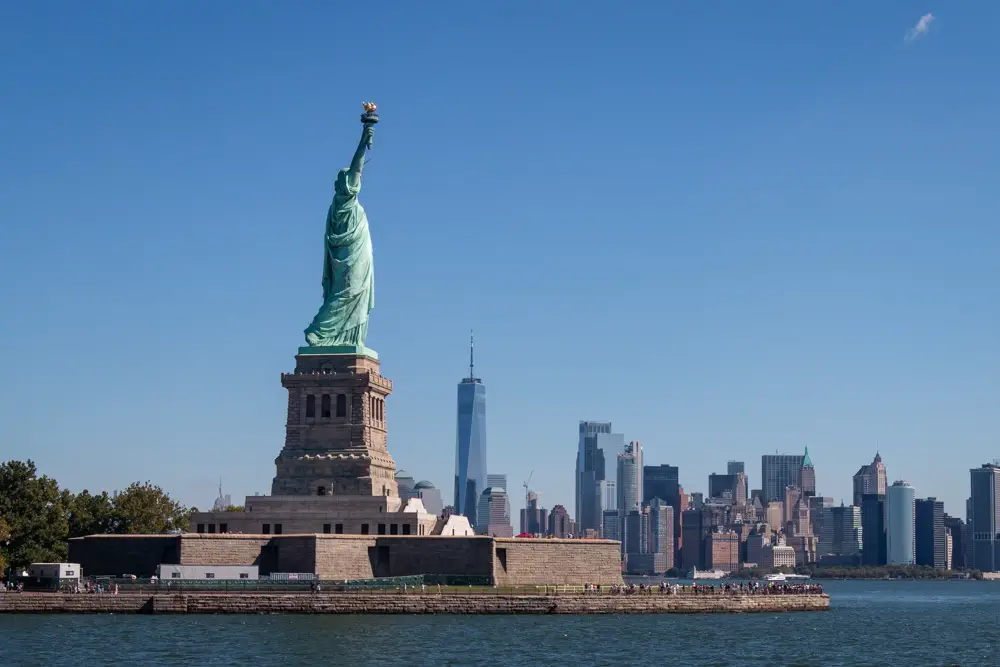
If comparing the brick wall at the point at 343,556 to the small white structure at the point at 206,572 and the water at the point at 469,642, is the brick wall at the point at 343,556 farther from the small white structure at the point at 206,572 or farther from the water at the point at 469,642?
the water at the point at 469,642

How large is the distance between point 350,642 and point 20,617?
24168 millimetres

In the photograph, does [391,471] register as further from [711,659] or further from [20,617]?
[711,659]

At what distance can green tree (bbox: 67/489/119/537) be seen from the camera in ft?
382

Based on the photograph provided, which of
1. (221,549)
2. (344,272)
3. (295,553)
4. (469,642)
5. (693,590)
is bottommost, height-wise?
(469,642)

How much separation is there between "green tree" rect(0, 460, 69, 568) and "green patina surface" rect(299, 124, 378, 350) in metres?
21.3

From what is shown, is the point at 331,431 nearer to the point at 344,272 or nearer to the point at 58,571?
the point at 344,272

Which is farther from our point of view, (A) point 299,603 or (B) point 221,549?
(B) point 221,549

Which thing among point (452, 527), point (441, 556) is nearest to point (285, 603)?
point (441, 556)

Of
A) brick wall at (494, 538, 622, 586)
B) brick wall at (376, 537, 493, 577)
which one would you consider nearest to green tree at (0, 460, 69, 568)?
brick wall at (376, 537, 493, 577)

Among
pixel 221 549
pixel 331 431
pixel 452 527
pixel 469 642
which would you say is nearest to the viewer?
pixel 469 642

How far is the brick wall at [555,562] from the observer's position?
339ft

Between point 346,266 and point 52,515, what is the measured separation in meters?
26.5

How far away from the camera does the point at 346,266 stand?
11375 centimetres

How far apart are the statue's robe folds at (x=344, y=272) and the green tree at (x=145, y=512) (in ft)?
66.7
